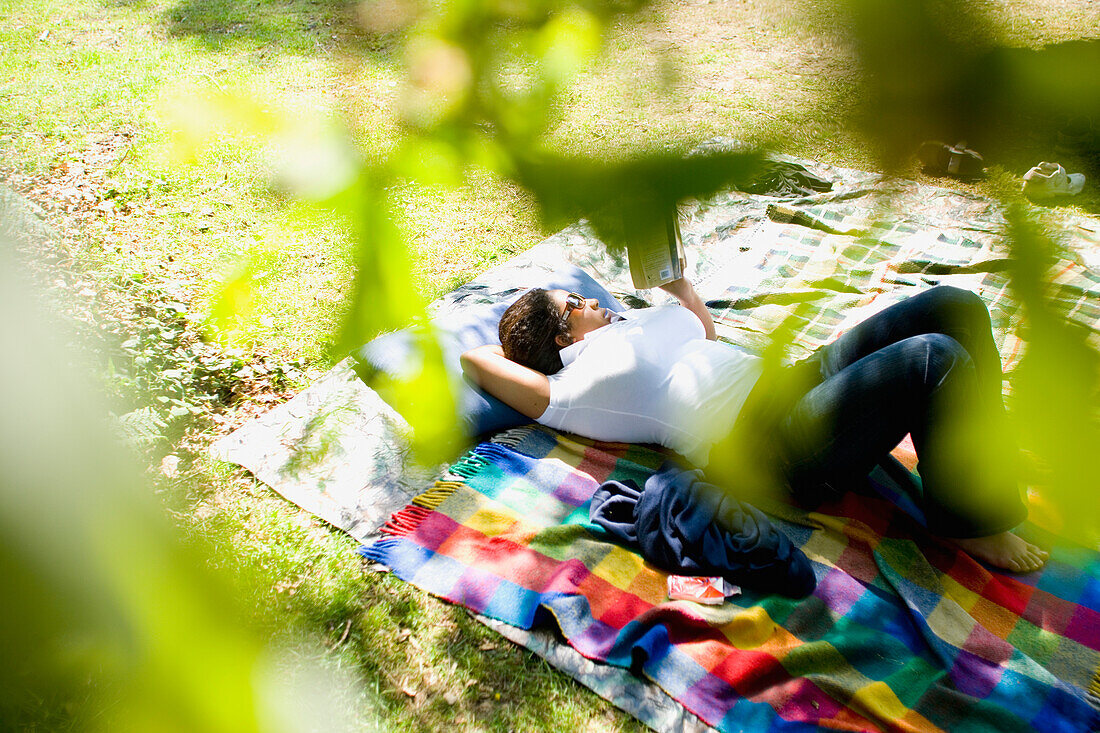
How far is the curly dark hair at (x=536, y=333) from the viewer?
7.57ft

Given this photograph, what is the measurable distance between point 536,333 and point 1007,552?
1470 mm

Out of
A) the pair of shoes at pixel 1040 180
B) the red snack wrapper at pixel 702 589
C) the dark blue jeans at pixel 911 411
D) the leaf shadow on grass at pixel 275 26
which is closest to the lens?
the pair of shoes at pixel 1040 180

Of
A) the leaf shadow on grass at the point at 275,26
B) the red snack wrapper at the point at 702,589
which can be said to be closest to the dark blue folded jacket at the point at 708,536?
the red snack wrapper at the point at 702,589

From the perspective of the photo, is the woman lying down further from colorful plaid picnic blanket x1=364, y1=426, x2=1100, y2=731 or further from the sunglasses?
colorful plaid picnic blanket x1=364, y1=426, x2=1100, y2=731

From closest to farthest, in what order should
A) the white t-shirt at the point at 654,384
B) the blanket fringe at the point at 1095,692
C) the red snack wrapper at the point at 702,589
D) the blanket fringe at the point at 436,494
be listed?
the blanket fringe at the point at 1095,692 < the red snack wrapper at the point at 702,589 < the white t-shirt at the point at 654,384 < the blanket fringe at the point at 436,494

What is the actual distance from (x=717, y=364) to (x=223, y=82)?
69.5 inches

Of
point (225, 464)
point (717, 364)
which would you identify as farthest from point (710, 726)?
point (225, 464)

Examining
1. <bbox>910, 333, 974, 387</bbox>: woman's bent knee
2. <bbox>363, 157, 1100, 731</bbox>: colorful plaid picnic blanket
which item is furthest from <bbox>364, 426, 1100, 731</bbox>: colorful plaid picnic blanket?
<bbox>910, 333, 974, 387</bbox>: woman's bent knee

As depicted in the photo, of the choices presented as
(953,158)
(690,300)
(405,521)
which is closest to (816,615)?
(690,300)

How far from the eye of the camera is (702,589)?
1851 mm

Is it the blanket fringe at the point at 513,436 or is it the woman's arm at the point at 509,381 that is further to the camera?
the blanket fringe at the point at 513,436

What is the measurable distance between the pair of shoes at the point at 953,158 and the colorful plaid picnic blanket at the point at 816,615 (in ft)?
4.99

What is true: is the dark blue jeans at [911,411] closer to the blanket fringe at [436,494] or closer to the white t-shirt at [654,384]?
the white t-shirt at [654,384]

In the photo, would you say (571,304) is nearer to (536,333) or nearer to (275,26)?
(536,333)
